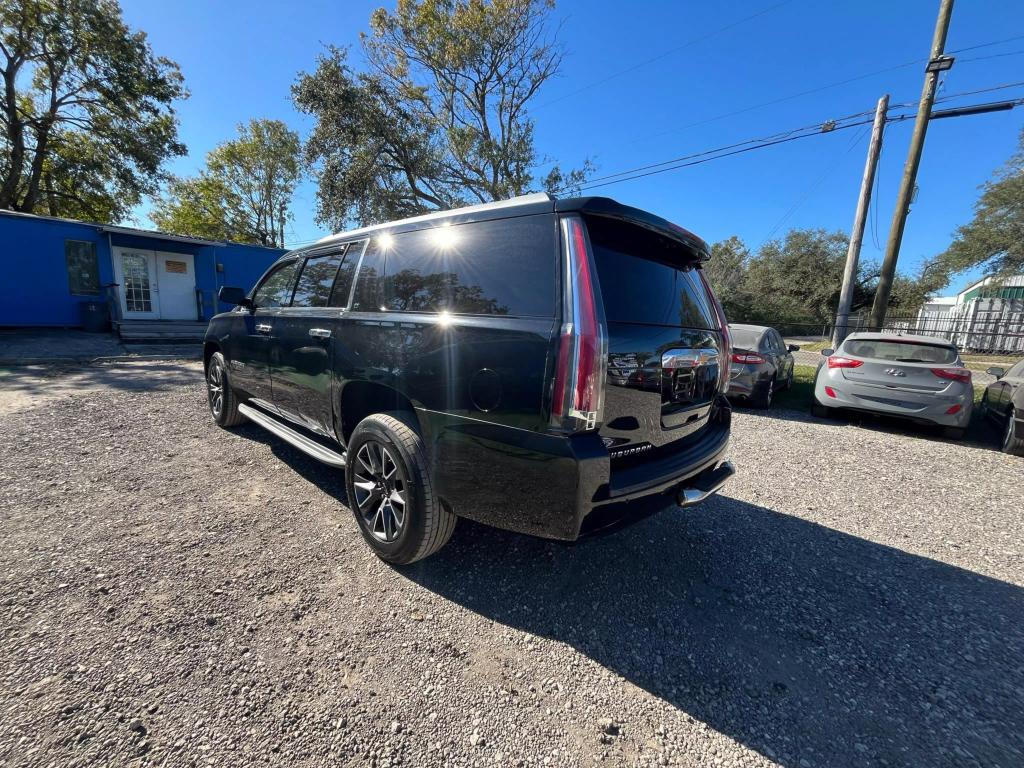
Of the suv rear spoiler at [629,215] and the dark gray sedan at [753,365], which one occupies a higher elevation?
the suv rear spoiler at [629,215]

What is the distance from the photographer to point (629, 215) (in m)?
2.02

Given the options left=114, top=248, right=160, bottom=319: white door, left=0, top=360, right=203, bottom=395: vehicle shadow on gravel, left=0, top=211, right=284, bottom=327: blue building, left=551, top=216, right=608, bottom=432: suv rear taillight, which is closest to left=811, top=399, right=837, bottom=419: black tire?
left=551, top=216, right=608, bottom=432: suv rear taillight

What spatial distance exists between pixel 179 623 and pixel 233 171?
41.7m

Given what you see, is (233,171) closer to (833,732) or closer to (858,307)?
(833,732)

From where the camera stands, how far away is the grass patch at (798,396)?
729 centimetres

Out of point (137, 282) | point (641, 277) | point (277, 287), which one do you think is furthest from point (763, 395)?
point (137, 282)

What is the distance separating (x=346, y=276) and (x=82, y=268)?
14696 mm

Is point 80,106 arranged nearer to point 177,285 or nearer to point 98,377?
point 177,285

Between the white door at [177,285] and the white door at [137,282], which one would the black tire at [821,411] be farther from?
the white door at [137,282]

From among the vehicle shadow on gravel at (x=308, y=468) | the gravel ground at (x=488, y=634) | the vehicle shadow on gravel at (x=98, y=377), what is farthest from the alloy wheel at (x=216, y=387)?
the vehicle shadow on gravel at (x=98, y=377)

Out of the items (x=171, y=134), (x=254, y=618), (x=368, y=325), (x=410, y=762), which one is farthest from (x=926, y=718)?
(x=171, y=134)

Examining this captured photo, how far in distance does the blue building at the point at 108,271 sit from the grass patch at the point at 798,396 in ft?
55.1

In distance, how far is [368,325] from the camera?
2.56 metres

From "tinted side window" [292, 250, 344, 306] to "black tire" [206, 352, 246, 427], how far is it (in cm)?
159
